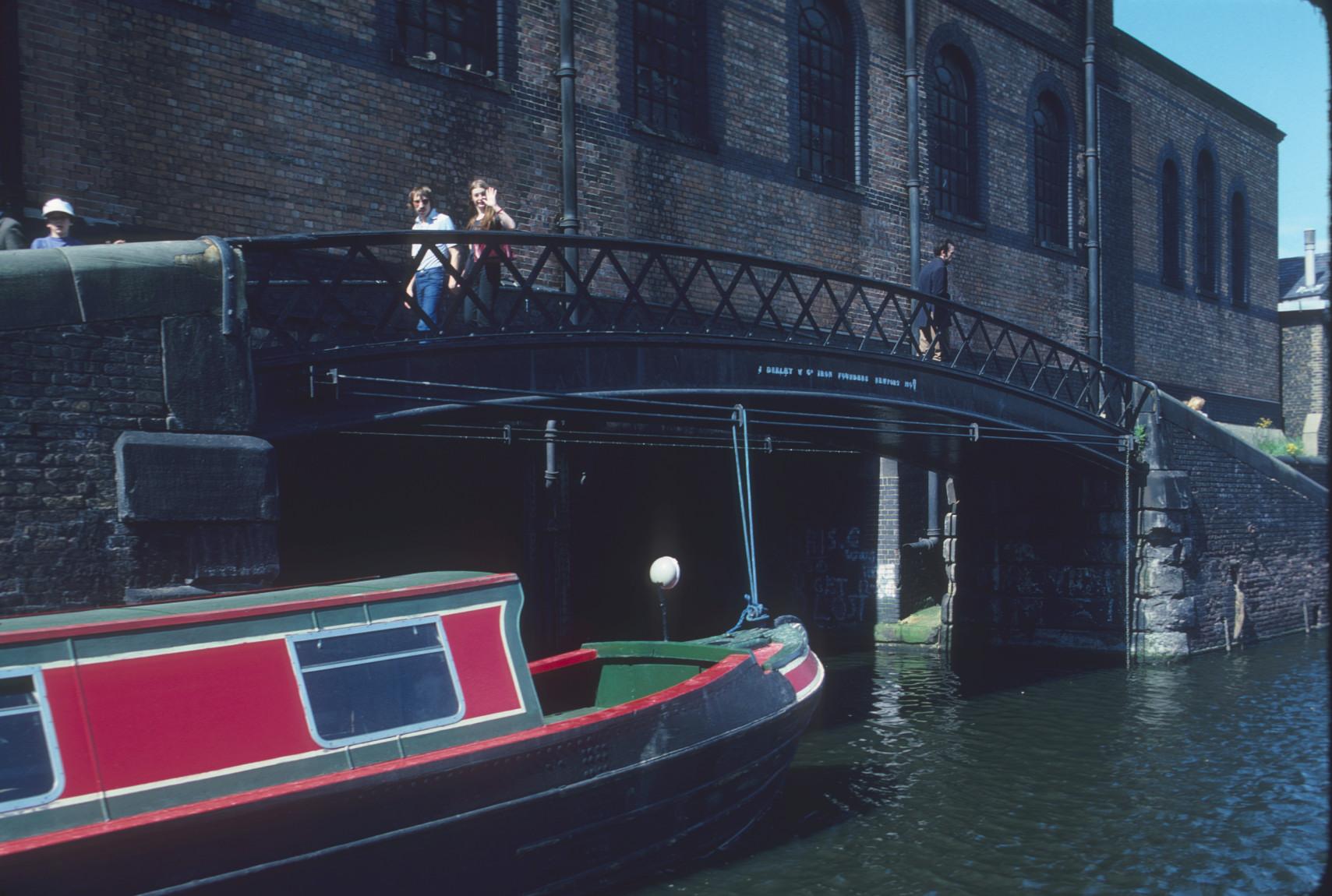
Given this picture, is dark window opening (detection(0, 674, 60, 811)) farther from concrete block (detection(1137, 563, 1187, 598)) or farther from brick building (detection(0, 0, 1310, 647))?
concrete block (detection(1137, 563, 1187, 598))

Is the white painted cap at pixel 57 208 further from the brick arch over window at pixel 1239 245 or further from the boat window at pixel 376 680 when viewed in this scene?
the brick arch over window at pixel 1239 245

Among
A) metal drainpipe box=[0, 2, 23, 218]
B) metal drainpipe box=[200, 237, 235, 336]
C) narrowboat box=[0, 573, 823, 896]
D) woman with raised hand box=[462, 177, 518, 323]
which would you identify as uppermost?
metal drainpipe box=[0, 2, 23, 218]

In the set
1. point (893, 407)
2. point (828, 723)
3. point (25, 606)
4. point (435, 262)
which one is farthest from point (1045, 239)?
point (25, 606)

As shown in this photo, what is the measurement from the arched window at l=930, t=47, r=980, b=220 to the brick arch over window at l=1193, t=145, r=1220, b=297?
822cm

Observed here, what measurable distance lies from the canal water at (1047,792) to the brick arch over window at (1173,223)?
1207cm

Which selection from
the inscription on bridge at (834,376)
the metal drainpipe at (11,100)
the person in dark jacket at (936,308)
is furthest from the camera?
the person in dark jacket at (936,308)

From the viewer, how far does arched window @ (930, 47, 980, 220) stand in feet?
64.7

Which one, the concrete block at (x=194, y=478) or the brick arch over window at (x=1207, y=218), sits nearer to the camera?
the concrete block at (x=194, y=478)

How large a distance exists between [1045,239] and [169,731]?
63.1 feet

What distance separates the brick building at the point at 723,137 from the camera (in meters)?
10.5

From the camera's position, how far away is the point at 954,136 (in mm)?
20156

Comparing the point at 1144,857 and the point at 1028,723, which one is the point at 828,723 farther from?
the point at 1144,857

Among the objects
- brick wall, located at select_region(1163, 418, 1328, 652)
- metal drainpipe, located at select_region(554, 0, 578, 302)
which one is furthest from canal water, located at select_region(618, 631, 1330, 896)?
metal drainpipe, located at select_region(554, 0, 578, 302)

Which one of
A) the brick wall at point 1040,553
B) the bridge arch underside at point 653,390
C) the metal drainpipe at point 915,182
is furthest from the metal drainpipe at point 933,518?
the bridge arch underside at point 653,390
